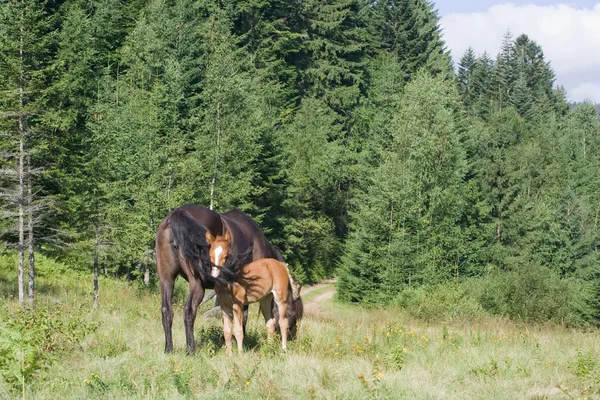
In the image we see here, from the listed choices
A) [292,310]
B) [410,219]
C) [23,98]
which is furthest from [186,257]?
[410,219]

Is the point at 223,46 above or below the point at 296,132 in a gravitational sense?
above

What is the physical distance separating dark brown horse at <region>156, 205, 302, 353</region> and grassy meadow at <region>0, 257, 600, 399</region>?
1.79ft

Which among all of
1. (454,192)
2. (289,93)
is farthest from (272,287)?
(289,93)

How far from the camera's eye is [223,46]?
121ft

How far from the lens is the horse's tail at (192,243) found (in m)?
7.95

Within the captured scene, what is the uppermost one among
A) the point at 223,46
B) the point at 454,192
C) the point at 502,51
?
the point at 502,51

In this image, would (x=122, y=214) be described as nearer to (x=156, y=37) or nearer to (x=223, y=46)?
(x=223, y=46)

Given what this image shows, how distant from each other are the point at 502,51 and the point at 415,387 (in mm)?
105528

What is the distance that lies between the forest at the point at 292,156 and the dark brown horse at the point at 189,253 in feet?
30.4

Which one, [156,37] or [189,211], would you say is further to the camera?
[156,37]

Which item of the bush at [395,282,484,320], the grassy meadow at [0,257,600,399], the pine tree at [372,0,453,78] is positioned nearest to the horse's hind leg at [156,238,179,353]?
the grassy meadow at [0,257,600,399]

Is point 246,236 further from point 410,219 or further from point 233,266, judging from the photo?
point 410,219

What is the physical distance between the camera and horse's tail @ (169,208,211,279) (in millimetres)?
7949

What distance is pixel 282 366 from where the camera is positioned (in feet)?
23.9
